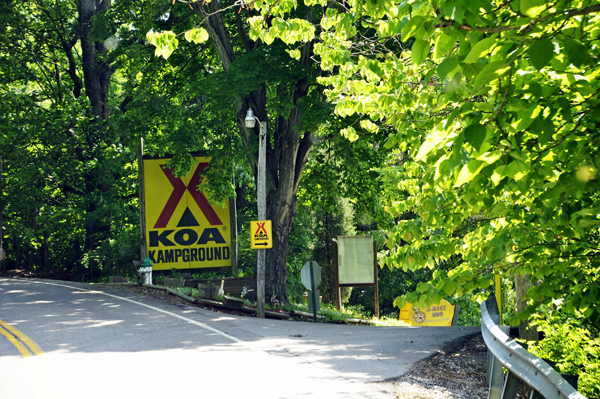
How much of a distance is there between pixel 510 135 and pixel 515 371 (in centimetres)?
243

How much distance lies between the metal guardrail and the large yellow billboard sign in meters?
17.0

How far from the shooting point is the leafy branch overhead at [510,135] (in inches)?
104

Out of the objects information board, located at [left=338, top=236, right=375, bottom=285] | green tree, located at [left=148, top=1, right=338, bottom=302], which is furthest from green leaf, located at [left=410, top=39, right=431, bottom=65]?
information board, located at [left=338, top=236, right=375, bottom=285]

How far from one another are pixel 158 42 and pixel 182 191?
16127 millimetres

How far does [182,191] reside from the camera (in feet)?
74.3

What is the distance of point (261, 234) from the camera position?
1584 cm

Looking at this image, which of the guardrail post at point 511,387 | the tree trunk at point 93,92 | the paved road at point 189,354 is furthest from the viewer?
the tree trunk at point 93,92

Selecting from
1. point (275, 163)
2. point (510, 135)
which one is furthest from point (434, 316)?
point (510, 135)

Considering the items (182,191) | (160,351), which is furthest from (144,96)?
(160,351)

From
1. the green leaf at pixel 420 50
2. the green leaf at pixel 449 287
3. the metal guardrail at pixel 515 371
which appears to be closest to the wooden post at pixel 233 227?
the metal guardrail at pixel 515 371

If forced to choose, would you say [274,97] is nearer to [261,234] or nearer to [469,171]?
[261,234]

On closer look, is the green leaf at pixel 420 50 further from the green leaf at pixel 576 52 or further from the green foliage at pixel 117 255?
the green foliage at pixel 117 255

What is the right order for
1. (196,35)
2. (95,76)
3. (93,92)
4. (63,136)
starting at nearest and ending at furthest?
(196,35) < (63,136) < (93,92) < (95,76)

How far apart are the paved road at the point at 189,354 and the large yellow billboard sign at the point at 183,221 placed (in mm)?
7497
